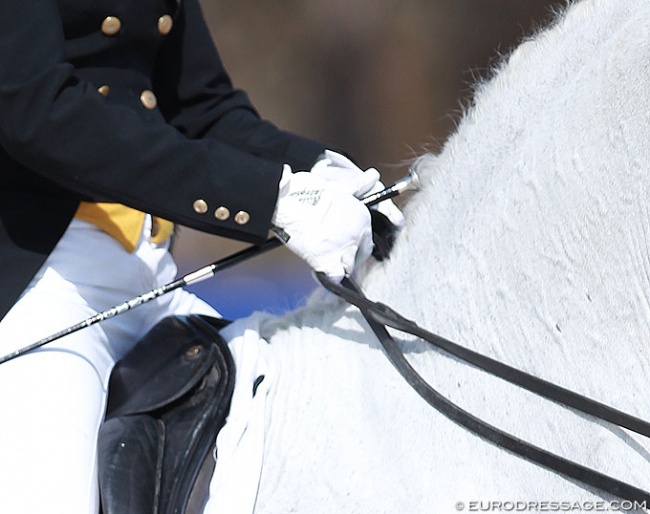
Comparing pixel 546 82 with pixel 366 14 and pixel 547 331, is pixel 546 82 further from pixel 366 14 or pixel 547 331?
pixel 366 14

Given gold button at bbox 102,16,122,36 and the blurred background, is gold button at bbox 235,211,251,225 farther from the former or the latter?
the blurred background

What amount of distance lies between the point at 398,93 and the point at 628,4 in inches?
128

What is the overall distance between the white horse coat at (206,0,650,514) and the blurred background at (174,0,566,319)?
2812 millimetres

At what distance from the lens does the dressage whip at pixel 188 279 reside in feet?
4.50

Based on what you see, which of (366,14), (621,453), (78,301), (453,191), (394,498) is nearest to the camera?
(621,453)

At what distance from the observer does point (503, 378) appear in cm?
122

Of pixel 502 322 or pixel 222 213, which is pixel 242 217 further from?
pixel 502 322

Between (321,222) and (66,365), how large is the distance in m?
0.40

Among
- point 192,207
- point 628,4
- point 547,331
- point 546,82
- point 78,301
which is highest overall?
point 628,4

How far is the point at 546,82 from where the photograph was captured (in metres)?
1.32

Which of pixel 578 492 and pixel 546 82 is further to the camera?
pixel 546 82

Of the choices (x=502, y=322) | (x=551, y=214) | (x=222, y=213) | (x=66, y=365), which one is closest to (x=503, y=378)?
(x=502, y=322)

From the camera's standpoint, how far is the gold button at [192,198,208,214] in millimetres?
1397

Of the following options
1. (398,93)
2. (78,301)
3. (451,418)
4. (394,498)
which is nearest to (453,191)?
(451,418)
